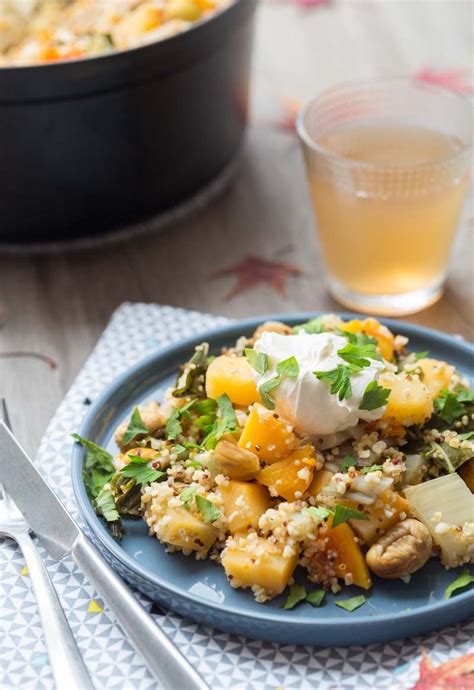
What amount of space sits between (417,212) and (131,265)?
69 cm

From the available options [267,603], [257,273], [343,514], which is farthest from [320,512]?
[257,273]

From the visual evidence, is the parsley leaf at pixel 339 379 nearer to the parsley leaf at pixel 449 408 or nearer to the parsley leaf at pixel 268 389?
the parsley leaf at pixel 268 389

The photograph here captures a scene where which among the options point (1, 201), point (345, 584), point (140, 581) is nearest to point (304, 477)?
point (345, 584)

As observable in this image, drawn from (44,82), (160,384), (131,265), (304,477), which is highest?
(44,82)

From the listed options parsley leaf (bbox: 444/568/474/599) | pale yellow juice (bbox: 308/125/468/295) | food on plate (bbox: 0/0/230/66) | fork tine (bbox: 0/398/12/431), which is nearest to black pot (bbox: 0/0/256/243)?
food on plate (bbox: 0/0/230/66)

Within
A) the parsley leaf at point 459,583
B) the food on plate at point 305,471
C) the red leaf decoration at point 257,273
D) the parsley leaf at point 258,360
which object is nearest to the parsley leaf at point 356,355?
the food on plate at point 305,471

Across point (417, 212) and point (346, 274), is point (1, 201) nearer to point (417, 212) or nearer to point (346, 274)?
point (346, 274)

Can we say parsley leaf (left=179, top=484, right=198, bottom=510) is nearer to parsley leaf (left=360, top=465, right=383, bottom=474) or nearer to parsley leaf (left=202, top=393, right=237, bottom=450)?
parsley leaf (left=202, top=393, right=237, bottom=450)

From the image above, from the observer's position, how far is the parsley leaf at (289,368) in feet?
4.47

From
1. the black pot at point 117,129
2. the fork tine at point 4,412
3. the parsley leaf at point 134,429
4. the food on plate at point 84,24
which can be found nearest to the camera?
the parsley leaf at point 134,429

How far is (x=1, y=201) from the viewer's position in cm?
217

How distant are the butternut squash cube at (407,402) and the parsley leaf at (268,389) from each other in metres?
0.15

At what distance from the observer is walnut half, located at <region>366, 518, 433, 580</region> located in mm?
1257

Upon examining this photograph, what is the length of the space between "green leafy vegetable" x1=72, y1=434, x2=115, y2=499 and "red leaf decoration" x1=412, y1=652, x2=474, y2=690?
0.53 metres
